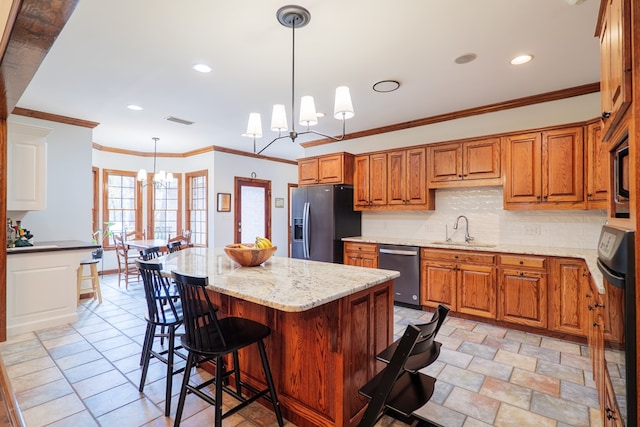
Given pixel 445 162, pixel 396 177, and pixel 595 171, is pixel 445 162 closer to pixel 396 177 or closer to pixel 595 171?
pixel 396 177

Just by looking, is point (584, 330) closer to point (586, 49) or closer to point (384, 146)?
point (586, 49)

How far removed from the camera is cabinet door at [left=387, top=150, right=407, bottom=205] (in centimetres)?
446

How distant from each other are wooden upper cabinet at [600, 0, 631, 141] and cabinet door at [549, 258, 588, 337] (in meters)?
1.85

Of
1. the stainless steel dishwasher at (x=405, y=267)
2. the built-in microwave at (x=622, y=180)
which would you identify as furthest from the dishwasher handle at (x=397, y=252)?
the built-in microwave at (x=622, y=180)

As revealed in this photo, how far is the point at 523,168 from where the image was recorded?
358 centimetres

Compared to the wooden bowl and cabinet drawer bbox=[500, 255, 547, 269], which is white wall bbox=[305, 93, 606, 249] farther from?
the wooden bowl

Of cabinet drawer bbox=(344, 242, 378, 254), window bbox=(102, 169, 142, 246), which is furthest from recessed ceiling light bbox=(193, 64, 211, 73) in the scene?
window bbox=(102, 169, 142, 246)

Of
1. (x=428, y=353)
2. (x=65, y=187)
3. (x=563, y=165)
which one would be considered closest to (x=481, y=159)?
(x=563, y=165)

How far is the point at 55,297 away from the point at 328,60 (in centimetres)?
389

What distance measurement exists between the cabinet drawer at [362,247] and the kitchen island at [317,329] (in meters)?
2.22

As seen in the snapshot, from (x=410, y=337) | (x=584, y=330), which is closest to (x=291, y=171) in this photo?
(x=584, y=330)

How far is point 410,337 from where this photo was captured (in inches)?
49.2

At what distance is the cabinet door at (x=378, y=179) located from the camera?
15.2ft

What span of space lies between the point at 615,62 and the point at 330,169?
3768mm
